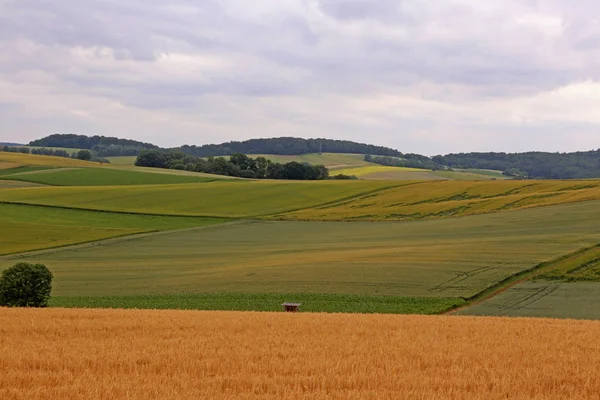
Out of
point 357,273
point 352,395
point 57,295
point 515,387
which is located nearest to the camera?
point 352,395

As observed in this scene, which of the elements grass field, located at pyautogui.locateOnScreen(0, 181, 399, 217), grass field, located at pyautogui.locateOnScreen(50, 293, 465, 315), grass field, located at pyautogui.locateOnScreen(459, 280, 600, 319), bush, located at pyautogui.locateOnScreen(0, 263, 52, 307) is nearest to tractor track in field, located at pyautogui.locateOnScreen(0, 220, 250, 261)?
grass field, located at pyautogui.locateOnScreen(0, 181, 399, 217)

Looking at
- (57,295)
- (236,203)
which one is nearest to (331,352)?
(57,295)

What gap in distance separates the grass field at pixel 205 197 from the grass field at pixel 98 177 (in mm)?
15172

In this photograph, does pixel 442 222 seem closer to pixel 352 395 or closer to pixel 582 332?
pixel 582 332

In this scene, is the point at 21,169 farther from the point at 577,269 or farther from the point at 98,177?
the point at 577,269

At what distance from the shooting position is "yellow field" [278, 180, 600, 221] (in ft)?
237

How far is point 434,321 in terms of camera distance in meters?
23.0

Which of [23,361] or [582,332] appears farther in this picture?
[582,332]

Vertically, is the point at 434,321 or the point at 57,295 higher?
the point at 434,321

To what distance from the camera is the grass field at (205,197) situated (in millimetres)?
83875

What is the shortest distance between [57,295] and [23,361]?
25534 mm

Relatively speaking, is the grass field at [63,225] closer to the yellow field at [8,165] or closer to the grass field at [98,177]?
the grass field at [98,177]

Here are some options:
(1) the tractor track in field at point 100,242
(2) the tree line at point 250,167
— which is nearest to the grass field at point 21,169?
(2) the tree line at point 250,167

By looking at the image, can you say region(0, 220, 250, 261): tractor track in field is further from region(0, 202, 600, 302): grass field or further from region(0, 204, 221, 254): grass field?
region(0, 204, 221, 254): grass field
